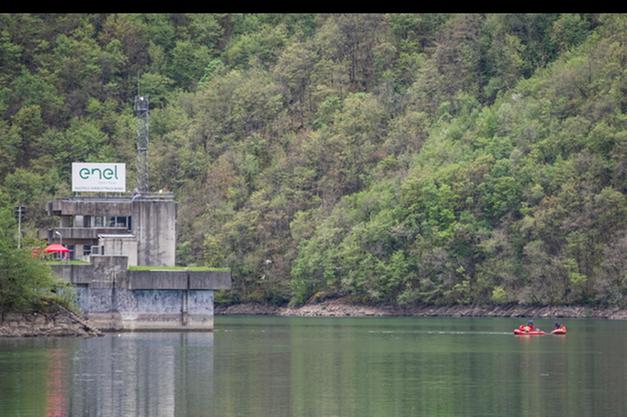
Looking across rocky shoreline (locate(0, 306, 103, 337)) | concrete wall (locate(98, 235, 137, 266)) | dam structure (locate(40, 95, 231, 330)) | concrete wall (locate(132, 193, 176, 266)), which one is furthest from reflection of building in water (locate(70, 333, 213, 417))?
concrete wall (locate(132, 193, 176, 266))

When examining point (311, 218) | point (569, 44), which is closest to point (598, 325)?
point (311, 218)

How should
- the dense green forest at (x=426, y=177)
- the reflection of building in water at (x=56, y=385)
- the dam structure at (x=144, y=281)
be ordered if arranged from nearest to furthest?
the reflection of building in water at (x=56, y=385) → the dam structure at (x=144, y=281) → the dense green forest at (x=426, y=177)

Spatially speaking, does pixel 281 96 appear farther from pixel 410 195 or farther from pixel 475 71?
pixel 410 195

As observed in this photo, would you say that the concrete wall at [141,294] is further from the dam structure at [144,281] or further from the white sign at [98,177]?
the white sign at [98,177]

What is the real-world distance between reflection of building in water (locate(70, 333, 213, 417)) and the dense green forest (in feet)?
195

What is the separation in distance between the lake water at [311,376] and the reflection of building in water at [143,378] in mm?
50

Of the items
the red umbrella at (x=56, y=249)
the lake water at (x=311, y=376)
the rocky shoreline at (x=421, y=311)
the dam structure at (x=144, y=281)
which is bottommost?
the rocky shoreline at (x=421, y=311)

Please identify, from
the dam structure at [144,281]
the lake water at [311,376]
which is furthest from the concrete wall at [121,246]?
the lake water at [311,376]

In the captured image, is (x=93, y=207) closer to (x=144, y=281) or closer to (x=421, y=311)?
(x=144, y=281)

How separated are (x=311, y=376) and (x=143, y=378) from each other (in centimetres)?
692

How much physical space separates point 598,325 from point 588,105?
46.8 m

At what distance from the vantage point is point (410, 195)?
154m

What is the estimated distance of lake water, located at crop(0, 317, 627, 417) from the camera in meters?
42.1

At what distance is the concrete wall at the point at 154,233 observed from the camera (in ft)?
330
